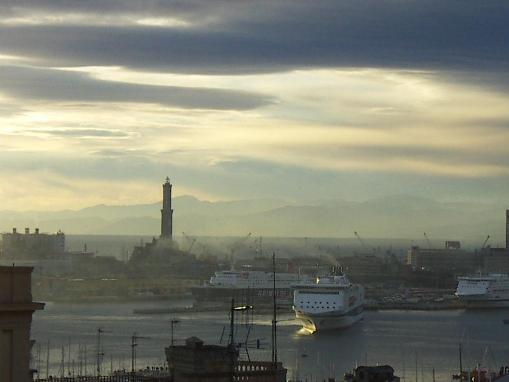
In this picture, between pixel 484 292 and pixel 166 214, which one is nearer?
pixel 484 292

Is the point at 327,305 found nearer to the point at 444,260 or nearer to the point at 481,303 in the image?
the point at 481,303

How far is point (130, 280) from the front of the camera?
7944cm

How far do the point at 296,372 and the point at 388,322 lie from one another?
25.3m

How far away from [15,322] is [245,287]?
210 feet

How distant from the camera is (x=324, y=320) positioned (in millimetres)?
50000

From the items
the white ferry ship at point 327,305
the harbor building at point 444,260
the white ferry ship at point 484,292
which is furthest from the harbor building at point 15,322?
the harbor building at point 444,260

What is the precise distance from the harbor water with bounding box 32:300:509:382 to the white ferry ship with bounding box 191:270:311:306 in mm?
6878

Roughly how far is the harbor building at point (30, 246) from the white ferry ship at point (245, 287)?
23.8 meters

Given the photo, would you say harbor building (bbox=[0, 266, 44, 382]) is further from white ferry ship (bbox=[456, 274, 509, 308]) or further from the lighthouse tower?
the lighthouse tower

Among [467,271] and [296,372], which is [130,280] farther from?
[296,372]

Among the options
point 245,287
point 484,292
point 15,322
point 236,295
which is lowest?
point 15,322

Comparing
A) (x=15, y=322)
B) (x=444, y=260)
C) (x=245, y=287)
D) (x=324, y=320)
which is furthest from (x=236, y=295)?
(x=15, y=322)

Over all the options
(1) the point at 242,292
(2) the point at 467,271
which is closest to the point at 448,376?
(1) the point at 242,292

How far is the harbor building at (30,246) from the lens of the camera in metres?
95.6
